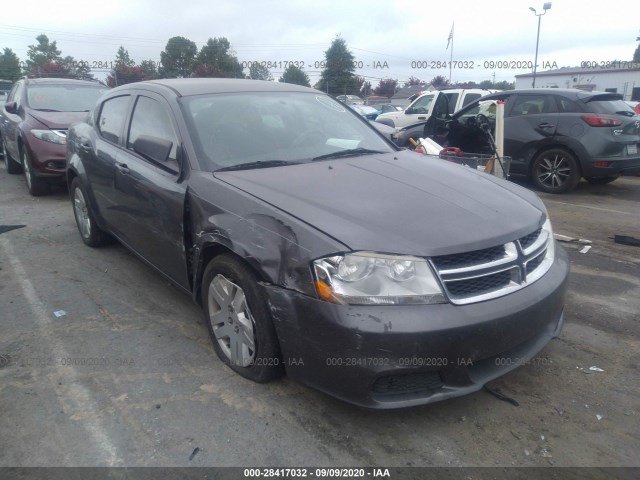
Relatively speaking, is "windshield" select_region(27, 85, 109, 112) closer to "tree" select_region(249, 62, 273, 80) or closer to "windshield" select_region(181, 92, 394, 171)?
"windshield" select_region(181, 92, 394, 171)

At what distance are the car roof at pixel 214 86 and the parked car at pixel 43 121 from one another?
11.9ft

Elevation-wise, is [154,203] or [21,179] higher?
[154,203]

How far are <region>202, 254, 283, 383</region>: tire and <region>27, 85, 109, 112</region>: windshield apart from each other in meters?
6.34

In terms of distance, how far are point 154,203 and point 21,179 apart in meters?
7.21

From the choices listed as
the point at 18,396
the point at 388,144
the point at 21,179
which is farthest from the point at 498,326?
the point at 21,179

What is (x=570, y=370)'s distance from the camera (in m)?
3.05

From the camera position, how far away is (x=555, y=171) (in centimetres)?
820

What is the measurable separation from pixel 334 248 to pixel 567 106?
7227mm

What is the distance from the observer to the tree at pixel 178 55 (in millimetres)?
49625

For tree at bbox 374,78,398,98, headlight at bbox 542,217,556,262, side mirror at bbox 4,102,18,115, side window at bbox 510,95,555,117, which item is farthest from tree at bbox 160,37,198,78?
headlight at bbox 542,217,556,262

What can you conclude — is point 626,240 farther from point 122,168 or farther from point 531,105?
point 122,168

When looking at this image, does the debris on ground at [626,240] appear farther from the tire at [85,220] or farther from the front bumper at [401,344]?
the tire at [85,220]

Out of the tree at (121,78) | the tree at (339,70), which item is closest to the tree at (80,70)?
the tree at (121,78)

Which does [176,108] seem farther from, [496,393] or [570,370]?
[570,370]
